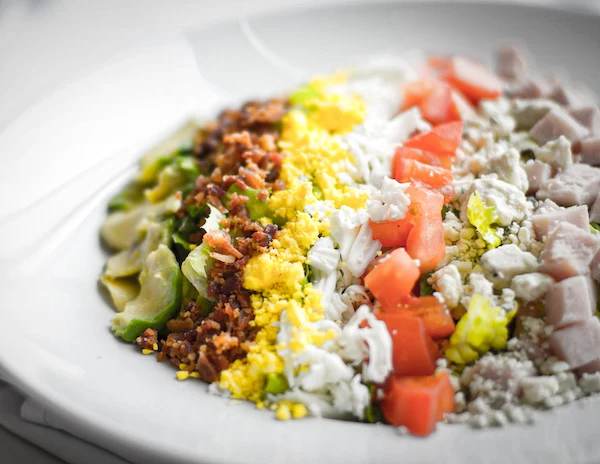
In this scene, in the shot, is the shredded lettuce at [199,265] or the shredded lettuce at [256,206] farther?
the shredded lettuce at [256,206]

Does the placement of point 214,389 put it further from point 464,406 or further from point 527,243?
point 527,243

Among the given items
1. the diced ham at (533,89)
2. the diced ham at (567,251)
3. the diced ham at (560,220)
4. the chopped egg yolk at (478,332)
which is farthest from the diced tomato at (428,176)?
the diced ham at (533,89)

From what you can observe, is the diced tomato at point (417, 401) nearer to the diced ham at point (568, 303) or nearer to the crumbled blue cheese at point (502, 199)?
the diced ham at point (568, 303)

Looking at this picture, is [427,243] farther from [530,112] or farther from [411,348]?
[530,112]

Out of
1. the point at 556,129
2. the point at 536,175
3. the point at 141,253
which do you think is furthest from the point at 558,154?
the point at 141,253

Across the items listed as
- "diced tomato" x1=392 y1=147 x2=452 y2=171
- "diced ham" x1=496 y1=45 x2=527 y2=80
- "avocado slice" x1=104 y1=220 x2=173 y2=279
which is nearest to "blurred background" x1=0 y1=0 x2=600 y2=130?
"diced ham" x1=496 y1=45 x2=527 y2=80

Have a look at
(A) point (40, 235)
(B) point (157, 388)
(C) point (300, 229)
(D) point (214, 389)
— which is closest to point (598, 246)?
(C) point (300, 229)
